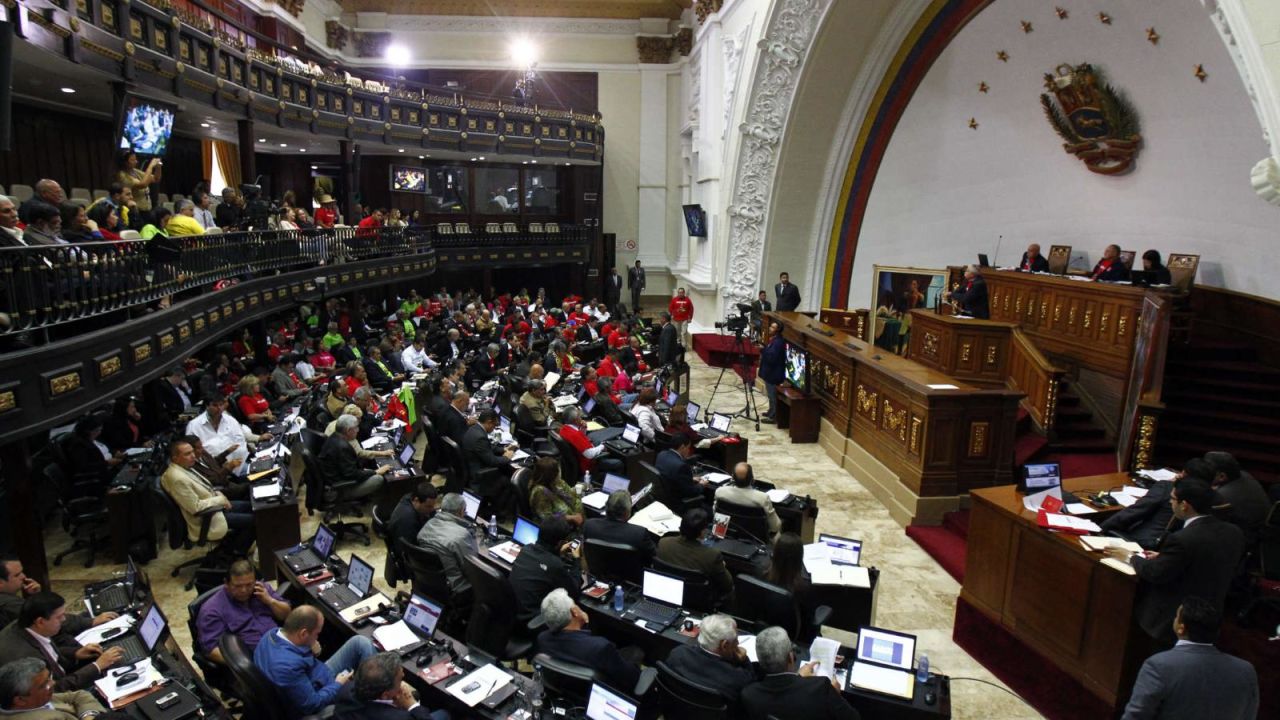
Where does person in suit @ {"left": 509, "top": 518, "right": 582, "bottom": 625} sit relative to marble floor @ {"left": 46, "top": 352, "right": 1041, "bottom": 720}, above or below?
above

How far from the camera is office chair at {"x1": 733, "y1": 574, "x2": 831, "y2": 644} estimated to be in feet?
17.0

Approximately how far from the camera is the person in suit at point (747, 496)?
264 inches

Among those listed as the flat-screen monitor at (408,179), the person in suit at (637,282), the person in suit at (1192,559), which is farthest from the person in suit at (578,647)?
the flat-screen monitor at (408,179)

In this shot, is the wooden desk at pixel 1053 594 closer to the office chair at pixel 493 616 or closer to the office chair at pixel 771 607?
the office chair at pixel 771 607

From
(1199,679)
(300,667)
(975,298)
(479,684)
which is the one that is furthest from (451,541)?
(975,298)

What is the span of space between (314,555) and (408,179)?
67.6ft

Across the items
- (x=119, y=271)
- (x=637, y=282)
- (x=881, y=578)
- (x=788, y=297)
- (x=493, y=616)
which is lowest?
(x=881, y=578)

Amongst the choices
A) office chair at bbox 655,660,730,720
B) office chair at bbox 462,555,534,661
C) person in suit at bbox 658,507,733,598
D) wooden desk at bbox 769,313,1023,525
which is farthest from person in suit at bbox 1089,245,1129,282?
office chair at bbox 462,555,534,661

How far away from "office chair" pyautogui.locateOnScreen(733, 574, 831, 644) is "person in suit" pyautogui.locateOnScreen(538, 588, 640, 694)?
1089 millimetres

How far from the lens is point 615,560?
5836 mm

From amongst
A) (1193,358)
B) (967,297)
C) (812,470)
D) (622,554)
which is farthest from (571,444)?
(1193,358)

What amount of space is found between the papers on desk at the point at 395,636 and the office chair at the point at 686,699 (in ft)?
5.67

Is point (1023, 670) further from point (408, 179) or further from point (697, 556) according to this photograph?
point (408, 179)

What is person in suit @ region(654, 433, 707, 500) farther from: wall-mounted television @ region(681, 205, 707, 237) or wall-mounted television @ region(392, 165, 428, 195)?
wall-mounted television @ region(392, 165, 428, 195)
